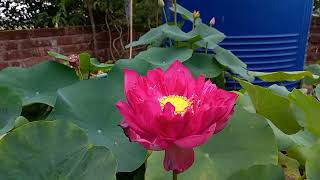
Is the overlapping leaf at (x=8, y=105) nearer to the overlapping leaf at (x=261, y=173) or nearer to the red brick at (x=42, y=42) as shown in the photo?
the overlapping leaf at (x=261, y=173)

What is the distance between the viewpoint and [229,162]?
525 mm

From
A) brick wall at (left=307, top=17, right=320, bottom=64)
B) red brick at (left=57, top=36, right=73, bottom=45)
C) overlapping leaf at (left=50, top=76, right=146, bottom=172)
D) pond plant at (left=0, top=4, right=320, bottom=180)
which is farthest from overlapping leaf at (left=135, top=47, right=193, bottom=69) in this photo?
brick wall at (left=307, top=17, right=320, bottom=64)

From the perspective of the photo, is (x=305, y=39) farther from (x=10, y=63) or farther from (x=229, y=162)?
(x=10, y=63)

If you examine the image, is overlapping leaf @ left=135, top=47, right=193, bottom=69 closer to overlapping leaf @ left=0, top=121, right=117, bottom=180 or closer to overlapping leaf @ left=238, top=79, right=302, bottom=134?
overlapping leaf @ left=238, top=79, right=302, bottom=134

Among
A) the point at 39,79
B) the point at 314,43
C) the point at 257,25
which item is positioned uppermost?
the point at 257,25

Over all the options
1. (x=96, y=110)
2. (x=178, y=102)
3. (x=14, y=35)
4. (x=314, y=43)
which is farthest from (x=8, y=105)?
(x=314, y=43)

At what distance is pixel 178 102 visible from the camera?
1.30ft

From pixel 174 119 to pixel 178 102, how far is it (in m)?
0.04

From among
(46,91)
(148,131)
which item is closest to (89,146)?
(148,131)

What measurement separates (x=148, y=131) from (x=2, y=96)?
1.15ft

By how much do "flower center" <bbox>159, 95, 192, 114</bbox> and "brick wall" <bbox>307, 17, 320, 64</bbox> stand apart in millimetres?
4364

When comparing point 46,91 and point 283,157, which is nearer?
point 283,157

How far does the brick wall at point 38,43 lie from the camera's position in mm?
3221

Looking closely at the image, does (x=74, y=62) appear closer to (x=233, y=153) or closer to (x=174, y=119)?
(x=233, y=153)
